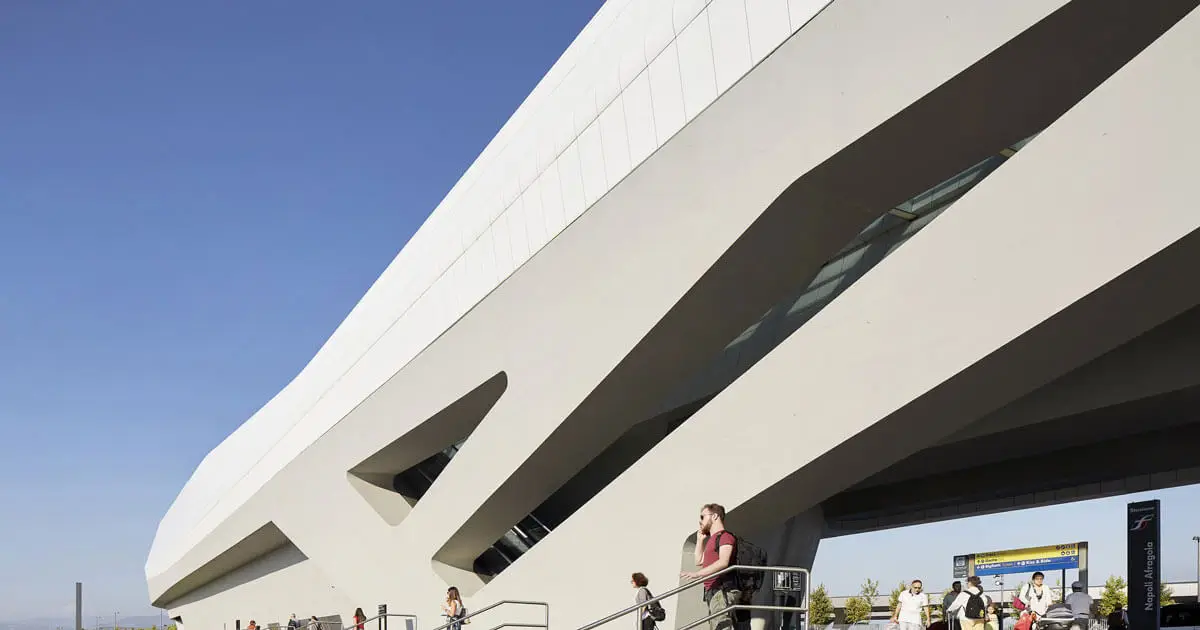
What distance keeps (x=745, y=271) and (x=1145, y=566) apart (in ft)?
21.9

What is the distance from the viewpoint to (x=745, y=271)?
11.9m

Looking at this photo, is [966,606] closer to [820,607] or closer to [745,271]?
[745,271]

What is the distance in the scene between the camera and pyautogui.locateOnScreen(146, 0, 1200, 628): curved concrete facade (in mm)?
8773

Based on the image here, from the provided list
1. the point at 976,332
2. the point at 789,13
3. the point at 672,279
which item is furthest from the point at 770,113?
the point at 976,332

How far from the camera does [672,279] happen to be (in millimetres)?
12109

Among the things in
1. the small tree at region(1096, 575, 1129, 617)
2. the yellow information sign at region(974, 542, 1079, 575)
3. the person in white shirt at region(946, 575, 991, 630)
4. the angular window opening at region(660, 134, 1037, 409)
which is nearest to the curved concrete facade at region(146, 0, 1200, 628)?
the angular window opening at region(660, 134, 1037, 409)

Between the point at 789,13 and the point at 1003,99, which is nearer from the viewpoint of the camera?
the point at 1003,99

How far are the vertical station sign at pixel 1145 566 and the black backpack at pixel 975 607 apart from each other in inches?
68.7

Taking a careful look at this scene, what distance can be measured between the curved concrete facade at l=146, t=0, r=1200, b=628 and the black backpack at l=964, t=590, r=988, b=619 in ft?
8.82

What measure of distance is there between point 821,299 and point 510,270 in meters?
4.33

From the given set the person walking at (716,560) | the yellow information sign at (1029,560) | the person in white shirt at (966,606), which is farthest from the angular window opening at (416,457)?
the yellow information sign at (1029,560)

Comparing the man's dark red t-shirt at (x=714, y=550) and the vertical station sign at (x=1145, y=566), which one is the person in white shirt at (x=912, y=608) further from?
the man's dark red t-shirt at (x=714, y=550)

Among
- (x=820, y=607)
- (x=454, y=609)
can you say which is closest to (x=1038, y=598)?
(x=454, y=609)

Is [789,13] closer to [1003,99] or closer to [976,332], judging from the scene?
[1003,99]
